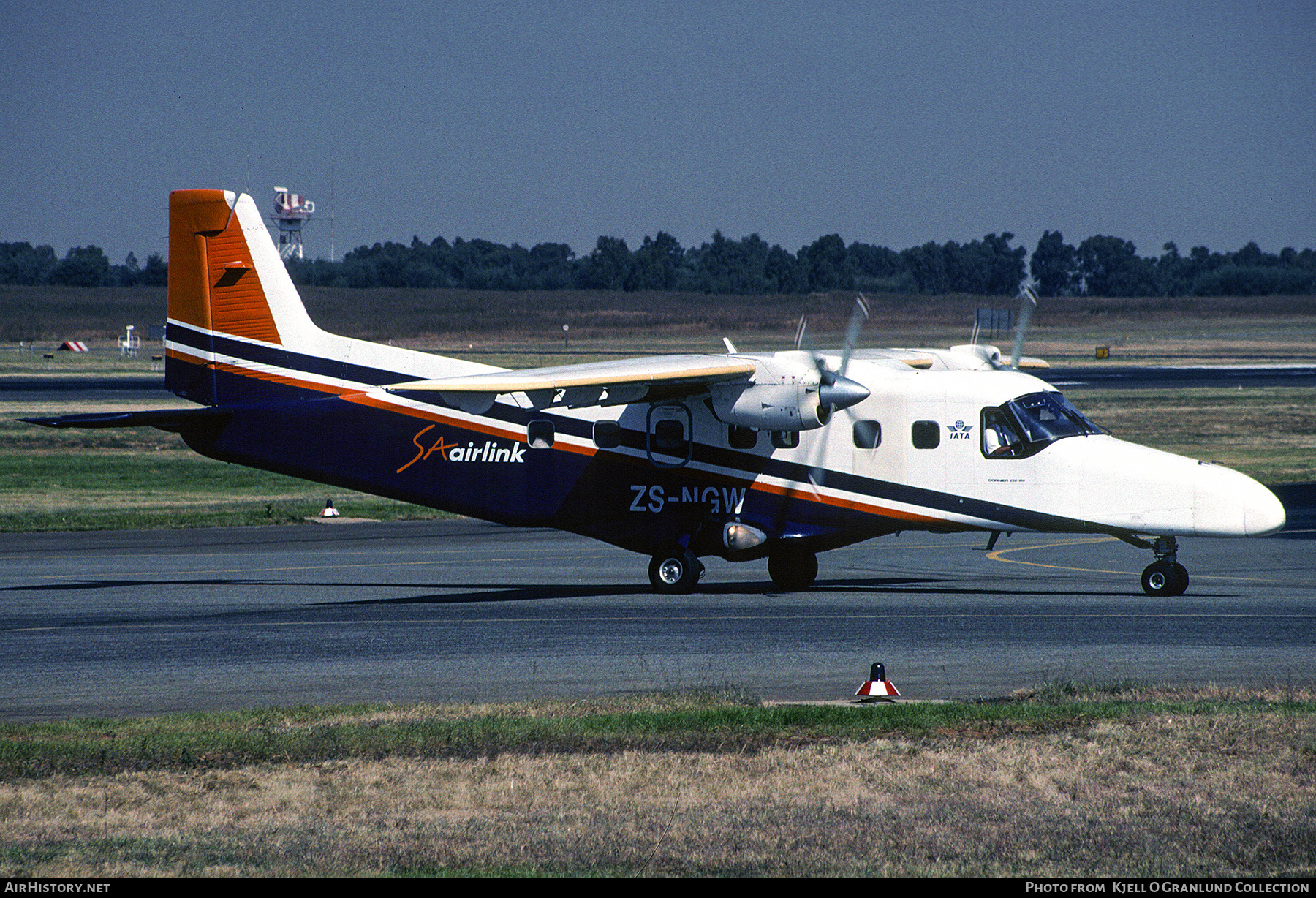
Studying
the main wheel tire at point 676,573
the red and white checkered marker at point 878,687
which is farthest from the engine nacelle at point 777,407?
the red and white checkered marker at point 878,687

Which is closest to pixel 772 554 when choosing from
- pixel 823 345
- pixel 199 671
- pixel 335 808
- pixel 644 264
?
pixel 823 345

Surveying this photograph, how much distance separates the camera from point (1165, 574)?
20672 mm

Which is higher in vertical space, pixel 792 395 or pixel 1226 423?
pixel 792 395

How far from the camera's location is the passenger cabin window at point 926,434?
21.6m

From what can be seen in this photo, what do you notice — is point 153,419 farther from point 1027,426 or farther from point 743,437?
point 1027,426

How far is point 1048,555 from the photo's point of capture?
27281 millimetres

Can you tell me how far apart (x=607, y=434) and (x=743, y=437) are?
227 cm

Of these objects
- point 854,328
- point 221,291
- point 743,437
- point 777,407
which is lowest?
point 743,437

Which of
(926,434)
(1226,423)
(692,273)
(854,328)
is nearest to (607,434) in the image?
(854,328)

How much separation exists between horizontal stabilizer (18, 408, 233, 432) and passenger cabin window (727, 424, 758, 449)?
27.8 feet

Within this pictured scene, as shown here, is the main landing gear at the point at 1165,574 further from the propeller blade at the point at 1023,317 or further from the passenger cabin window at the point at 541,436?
the passenger cabin window at the point at 541,436

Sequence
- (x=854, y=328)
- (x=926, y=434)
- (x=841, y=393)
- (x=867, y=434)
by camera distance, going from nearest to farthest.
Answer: (x=854, y=328), (x=841, y=393), (x=926, y=434), (x=867, y=434)

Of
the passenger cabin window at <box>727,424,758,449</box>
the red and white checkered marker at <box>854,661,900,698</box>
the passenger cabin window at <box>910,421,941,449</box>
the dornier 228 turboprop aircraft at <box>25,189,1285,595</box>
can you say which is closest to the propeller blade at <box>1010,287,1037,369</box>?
the dornier 228 turboprop aircraft at <box>25,189,1285,595</box>

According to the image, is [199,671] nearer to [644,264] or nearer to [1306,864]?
[1306,864]
